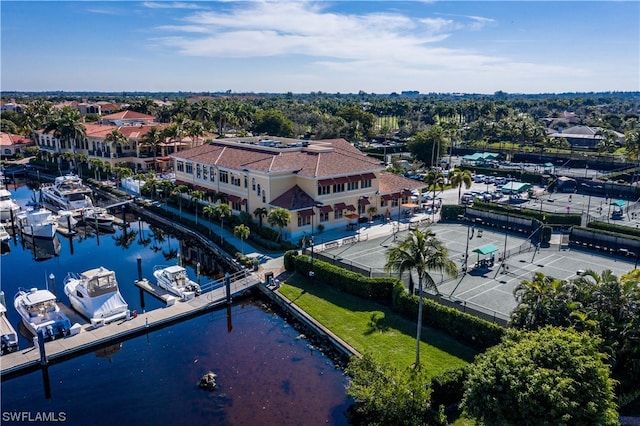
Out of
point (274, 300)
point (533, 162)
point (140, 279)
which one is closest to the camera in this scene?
point (274, 300)

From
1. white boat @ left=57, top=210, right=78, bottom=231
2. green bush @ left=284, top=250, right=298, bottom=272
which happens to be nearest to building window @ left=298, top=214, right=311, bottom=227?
green bush @ left=284, top=250, right=298, bottom=272

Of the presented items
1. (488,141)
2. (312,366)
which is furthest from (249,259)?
(488,141)

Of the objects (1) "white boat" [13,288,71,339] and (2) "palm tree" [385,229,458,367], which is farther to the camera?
(1) "white boat" [13,288,71,339]

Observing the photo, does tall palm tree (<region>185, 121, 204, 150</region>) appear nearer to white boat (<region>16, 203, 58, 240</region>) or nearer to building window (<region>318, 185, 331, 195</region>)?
white boat (<region>16, 203, 58, 240</region>)

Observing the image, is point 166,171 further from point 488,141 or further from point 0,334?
point 488,141

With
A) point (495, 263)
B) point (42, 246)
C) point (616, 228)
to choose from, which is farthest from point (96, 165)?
point (616, 228)

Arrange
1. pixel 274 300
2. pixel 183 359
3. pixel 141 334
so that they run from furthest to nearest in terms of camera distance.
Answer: pixel 274 300 < pixel 141 334 < pixel 183 359
